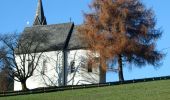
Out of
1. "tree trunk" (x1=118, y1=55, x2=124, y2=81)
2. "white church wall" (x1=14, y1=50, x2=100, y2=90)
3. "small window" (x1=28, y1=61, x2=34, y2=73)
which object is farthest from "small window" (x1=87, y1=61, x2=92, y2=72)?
"small window" (x1=28, y1=61, x2=34, y2=73)

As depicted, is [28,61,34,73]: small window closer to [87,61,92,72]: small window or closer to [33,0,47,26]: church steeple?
[87,61,92,72]: small window

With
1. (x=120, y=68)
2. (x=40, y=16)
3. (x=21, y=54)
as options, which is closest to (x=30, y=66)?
(x=21, y=54)

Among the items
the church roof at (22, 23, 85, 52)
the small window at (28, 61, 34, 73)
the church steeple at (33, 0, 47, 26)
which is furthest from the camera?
the church steeple at (33, 0, 47, 26)

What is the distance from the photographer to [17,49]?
76.2 meters

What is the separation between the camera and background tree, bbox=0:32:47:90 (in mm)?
74500

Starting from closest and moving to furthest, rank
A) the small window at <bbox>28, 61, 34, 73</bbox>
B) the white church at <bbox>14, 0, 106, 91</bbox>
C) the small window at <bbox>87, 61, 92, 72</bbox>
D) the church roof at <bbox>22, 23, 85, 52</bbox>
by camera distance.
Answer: the small window at <bbox>87, 61, 92, 72</bbox> → the white church at <bbox>14, 0, 106, 91</bbox> → the small window at <bbox>28, 61, 34, 73</bbox> → the church roof at <bbox>22, 23, 85, 52</bbox>

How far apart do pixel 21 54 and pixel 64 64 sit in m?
6.21

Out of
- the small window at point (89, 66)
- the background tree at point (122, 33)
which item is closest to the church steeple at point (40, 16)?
the small window at point (89, 66)

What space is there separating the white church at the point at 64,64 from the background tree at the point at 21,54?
121 centimetres

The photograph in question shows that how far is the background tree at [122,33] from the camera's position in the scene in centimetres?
6588

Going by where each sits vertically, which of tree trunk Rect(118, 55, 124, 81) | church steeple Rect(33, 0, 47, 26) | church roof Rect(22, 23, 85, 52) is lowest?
tree trunk Rect(118, 55, 124, 81)

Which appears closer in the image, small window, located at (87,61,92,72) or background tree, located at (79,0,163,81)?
background tree, located at (79,0,163,81)

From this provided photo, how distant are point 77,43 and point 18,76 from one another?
30.4 ft

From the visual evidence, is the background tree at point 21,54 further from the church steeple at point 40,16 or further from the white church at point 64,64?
the church steeple at point 40,16
